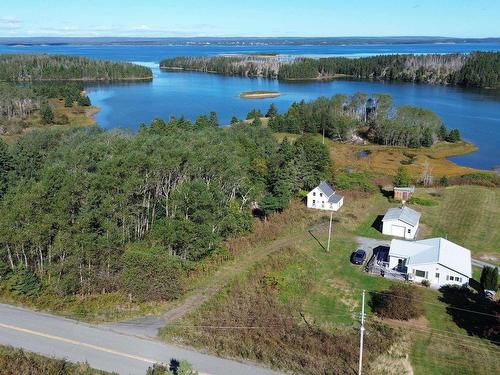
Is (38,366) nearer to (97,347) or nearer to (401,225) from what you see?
(97,347)

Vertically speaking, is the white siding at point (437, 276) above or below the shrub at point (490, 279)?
below

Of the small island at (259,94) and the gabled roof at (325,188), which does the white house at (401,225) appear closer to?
the gabled roof at (325,188)

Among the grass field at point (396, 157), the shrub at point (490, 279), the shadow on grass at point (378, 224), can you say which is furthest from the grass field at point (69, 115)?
the shrub at point (490, 279)

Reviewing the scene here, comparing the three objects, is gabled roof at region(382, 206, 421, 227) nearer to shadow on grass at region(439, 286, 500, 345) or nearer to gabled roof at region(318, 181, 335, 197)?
gabled roof at region(318, 181, 335, 197)

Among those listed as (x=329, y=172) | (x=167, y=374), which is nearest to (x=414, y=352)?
(x=167, y=374)

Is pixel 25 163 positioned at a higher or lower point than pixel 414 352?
higher

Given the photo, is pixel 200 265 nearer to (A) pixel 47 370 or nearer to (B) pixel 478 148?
(A) pixel 47 370
